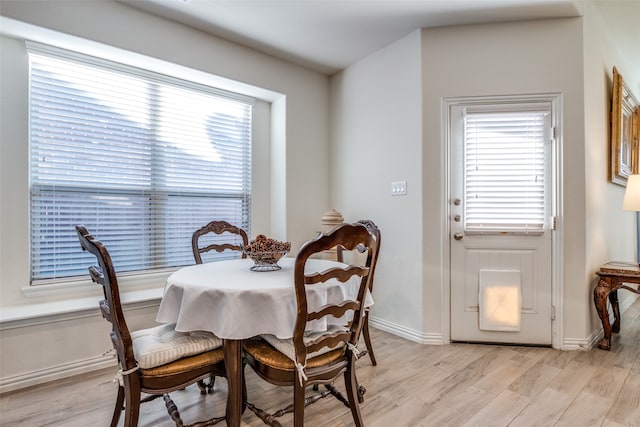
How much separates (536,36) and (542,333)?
7.70ft

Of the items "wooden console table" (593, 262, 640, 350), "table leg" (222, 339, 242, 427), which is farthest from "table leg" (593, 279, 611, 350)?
"table leg" (222, 339, 242, 427)

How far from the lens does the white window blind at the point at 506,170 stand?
273 centimetres

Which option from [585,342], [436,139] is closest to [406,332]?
[585,342]

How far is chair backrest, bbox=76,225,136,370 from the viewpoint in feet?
4.35

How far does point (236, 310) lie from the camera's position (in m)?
1.49

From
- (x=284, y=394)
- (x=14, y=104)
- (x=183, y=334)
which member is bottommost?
(x=284, y=394)

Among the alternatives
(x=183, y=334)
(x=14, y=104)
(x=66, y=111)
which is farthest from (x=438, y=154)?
(x=14, y=104)

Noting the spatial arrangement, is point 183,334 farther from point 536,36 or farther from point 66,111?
point 536,36

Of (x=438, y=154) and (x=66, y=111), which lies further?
(x=438, y=154)

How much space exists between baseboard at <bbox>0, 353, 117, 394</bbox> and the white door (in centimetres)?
268

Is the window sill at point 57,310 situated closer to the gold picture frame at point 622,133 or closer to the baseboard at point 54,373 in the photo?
the baseboard at point 54,373

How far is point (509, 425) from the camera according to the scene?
1719 millimetres

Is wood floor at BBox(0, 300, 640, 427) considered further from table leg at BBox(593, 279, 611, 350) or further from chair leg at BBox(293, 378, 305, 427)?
chair leg at BBox(293, 378, 305, 427)

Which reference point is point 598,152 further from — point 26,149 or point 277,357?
point 26,149
